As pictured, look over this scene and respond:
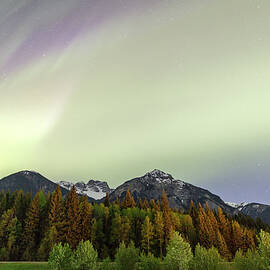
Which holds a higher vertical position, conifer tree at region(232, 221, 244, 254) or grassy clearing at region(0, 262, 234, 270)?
conifer tree at region(232, 221, 244, 254)

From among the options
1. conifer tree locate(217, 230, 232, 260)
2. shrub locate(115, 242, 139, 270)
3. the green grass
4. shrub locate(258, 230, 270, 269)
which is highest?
shrub locate(258, 230, 270, 269)

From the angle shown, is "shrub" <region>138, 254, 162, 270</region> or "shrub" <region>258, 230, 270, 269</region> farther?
"shrub" <region>138, 254, 162, 270</region>

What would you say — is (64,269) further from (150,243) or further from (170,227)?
(170,227)

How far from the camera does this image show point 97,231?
84312 millimetres

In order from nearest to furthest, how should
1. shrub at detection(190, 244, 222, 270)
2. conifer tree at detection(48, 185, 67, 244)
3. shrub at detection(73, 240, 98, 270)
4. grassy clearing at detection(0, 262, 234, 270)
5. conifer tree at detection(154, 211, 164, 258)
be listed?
shrub at detection(190, 244, 222, 270) → shrub at detection(73, 240, 98, 270) → grassy clearing at detection(0, 262, 234, 270) → conifer tree at detection(48, 185, 67, 244) → conifer tree at detection(154, 211, 164, 258)

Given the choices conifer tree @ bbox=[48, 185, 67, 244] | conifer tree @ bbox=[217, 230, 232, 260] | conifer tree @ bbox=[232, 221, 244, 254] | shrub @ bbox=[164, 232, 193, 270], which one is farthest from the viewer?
conifer tree @ bbox=[232, 221, 244, 254]

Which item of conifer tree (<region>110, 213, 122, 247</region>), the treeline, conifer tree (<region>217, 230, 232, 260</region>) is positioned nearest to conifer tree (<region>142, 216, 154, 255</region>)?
the treeline

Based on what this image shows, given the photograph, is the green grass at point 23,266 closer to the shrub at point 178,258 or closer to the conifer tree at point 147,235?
the shrub at point 178,258

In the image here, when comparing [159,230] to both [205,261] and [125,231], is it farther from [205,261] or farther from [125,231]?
[205,261]

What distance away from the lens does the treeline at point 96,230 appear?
7606cm

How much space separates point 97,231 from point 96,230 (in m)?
0.99

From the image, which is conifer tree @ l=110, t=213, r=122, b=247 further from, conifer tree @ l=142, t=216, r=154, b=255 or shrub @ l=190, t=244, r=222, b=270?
shrub @ l=190, t=244, r=222, b=270

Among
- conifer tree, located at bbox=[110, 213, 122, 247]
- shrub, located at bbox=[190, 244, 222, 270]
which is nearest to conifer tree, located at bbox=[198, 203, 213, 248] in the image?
conifer tree, located at bbox=[110, 213, 122, 247]

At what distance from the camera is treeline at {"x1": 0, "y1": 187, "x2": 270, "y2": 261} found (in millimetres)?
76062
